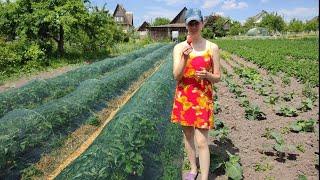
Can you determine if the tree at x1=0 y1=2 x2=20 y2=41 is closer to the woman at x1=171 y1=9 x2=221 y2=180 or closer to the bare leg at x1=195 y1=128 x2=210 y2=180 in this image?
the woman at x1=171 y1=9 x2=221 y2=180

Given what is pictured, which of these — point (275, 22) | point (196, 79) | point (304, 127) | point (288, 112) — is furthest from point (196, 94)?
point (275, 22)

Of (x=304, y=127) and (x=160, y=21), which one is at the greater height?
(x=160, y=21)

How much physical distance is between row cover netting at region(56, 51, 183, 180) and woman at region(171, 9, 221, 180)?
2.31 ft

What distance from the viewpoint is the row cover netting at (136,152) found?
4535mm

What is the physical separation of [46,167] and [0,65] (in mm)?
14138

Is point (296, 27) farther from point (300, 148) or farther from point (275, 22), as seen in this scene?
point (300, 148)

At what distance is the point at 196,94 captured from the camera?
4.61 m

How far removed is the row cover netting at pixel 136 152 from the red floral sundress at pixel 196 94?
76 centimetres

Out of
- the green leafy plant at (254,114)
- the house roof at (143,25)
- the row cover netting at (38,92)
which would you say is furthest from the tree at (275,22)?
the green leafy plant at (254,114)

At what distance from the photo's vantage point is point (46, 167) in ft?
22.6

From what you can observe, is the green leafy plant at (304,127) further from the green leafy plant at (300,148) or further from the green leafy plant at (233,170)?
the green leafy plant at (233,170)

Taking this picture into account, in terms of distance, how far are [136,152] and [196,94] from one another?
3.55 feet

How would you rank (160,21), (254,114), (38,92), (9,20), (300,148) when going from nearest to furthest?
(300,148), (254,114), (38,92), (9,20), (160,21)

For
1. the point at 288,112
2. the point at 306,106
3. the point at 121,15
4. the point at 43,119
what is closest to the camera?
the point at 43,119
